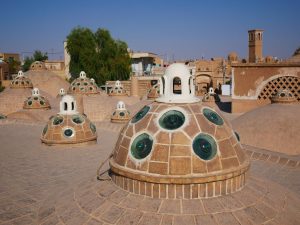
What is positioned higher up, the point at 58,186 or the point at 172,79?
the point at 172,79

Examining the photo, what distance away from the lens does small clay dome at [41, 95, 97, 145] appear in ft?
34.4

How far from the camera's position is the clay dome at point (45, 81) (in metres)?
23.1

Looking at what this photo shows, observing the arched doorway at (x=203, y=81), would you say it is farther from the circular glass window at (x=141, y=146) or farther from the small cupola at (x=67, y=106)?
the circular glass window at (x=141, y=146)

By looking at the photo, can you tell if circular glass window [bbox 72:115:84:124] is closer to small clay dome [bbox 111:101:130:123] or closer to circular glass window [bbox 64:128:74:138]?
circular glass window [bbox 64:128:74:138]

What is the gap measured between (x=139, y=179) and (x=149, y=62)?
38.5 metres

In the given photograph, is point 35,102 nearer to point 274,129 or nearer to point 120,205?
point 274,129

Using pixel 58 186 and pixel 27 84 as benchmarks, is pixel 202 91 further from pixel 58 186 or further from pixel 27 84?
pixel 58 186

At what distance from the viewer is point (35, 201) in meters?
5.68

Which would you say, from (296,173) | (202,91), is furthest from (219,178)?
(202,91)

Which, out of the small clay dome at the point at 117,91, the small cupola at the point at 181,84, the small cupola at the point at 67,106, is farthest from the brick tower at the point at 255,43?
the small cupola at the point at 181,84

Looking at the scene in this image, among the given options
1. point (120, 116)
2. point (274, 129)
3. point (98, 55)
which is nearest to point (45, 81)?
point (120, 116)

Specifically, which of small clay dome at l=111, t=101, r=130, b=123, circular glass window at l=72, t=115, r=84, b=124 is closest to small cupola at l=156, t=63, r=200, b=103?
circular glass window at l=72, t=115, r=84, b=124

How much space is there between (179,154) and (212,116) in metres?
0.83

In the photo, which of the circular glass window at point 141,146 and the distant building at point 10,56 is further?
the distant building at point 10,56
